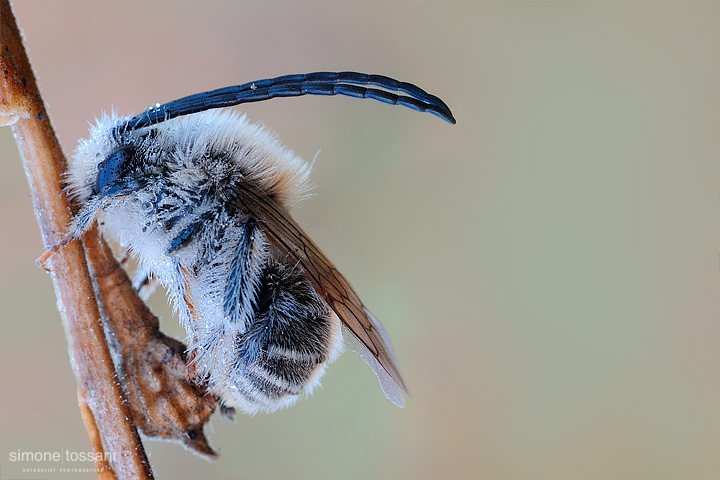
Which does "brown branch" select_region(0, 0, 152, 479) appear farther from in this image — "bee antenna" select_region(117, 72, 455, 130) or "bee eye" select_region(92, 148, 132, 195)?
"bee antenna" select_region(117, 72, 455, 130)

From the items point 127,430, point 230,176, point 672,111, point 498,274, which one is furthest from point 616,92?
point 127,430

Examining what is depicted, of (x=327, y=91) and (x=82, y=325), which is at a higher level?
(x=327, y=91)

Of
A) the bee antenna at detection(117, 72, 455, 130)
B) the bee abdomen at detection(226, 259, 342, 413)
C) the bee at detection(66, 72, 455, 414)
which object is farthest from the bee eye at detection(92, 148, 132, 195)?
the bee abdomen at detection(226, 259, 342, 413)

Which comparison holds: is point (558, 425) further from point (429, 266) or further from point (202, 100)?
point (202, 100)

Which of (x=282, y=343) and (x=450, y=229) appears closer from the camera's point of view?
(x=282, y=343)

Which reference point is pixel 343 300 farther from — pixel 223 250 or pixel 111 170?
pixel 111 170

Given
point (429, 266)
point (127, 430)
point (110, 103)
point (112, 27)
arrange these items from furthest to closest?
1. point (429, 266)
2. point (112, 27)
3. point (110, 103)
4. point (127, 430)

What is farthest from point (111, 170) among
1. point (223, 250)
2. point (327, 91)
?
point (327, 91)
